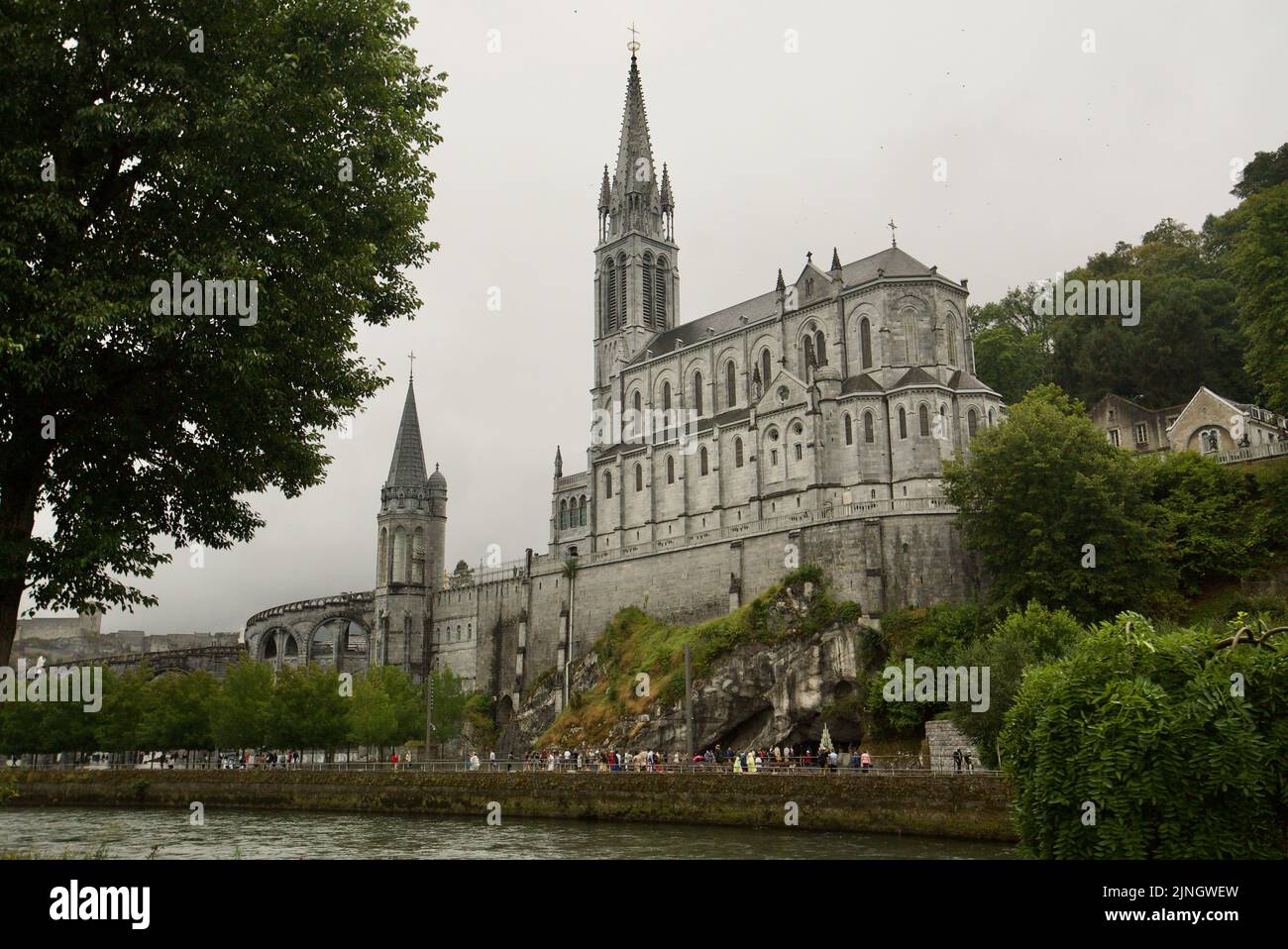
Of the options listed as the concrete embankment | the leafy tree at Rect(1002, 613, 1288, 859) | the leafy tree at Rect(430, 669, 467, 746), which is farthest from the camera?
the leafy tree at Rect(430, 669, 467, 746)

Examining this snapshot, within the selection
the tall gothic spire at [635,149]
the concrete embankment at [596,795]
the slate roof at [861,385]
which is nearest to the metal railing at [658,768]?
the concrete embankment at [596,795]

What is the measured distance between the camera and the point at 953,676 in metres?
41.7

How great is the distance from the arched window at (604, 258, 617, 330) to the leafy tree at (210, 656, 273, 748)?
121ft

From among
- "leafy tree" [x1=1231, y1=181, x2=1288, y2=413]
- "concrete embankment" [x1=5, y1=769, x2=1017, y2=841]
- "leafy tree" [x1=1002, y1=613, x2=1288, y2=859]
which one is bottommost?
"concrete embankment" [x1=5, y1=769, x2=1017, y2=841]

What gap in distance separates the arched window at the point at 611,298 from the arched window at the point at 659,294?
10.0ft

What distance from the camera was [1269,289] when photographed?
141 feet

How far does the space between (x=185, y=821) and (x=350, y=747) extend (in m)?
24.0

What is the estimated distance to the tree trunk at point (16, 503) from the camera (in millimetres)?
13938

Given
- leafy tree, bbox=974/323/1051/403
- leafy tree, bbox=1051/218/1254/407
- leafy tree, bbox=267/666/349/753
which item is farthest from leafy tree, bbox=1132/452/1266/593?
leafy tree, bbox=267/666/349/753

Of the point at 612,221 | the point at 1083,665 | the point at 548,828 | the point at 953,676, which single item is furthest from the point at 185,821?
the point at 612,221

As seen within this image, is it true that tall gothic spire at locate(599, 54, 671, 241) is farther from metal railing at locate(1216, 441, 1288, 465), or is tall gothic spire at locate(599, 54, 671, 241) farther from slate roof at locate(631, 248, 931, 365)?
metal railing at locate(1216, 441, 1288, 465)

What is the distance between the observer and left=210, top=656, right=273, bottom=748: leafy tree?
6244cm

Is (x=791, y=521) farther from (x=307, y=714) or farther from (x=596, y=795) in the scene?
(x=307, y=714)

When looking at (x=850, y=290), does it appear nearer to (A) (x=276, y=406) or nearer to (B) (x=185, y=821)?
(B) (x=185, y=821)
